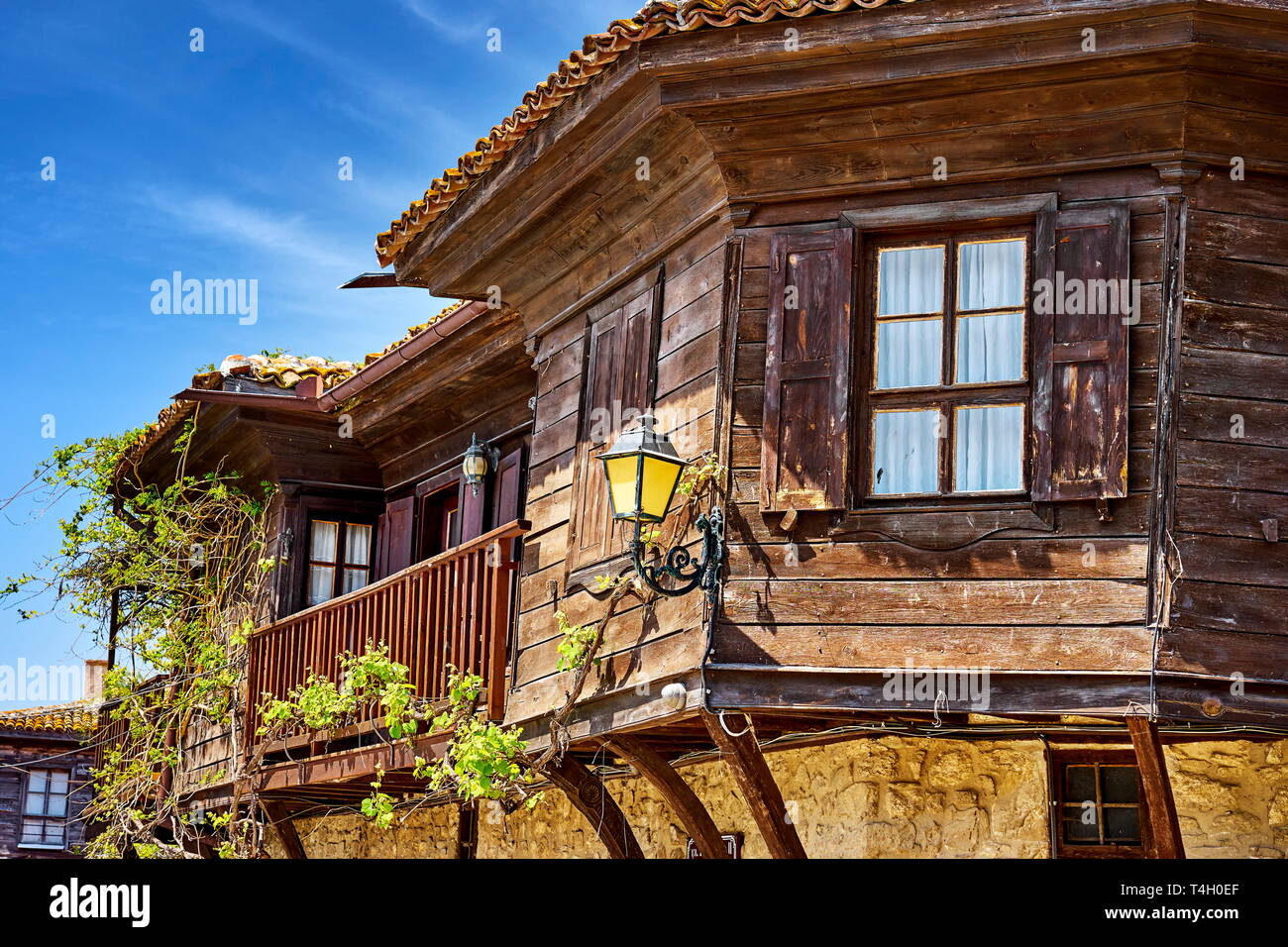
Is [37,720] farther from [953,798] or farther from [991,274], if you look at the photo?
[991,274]

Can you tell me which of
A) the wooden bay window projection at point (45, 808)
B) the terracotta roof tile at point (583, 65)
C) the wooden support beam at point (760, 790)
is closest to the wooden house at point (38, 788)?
the wooden bay window projection at point (45, 808)

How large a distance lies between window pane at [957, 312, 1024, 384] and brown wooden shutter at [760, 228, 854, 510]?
1.76ft

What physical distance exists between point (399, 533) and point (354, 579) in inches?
40.3

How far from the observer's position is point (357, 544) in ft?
46.3

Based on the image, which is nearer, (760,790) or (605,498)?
(760,790)

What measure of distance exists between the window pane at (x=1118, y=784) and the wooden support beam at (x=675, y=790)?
2029 mm

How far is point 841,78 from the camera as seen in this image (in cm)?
760

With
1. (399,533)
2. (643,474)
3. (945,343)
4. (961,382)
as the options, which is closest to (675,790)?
(643,474)

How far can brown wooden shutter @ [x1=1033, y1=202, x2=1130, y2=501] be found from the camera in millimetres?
7137

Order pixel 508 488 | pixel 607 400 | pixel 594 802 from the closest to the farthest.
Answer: pixel 607 400, pixel 594 802, pixel 508 488

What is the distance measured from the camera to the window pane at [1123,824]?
8.02 meters

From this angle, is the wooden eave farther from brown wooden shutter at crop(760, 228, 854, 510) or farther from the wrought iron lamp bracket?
the wrought iron lamp bracket

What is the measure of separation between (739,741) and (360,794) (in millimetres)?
5169

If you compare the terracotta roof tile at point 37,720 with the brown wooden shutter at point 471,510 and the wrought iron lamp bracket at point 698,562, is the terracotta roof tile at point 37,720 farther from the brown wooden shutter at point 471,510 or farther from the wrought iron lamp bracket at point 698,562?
the wrought iron lamp bracket at point 698,562
